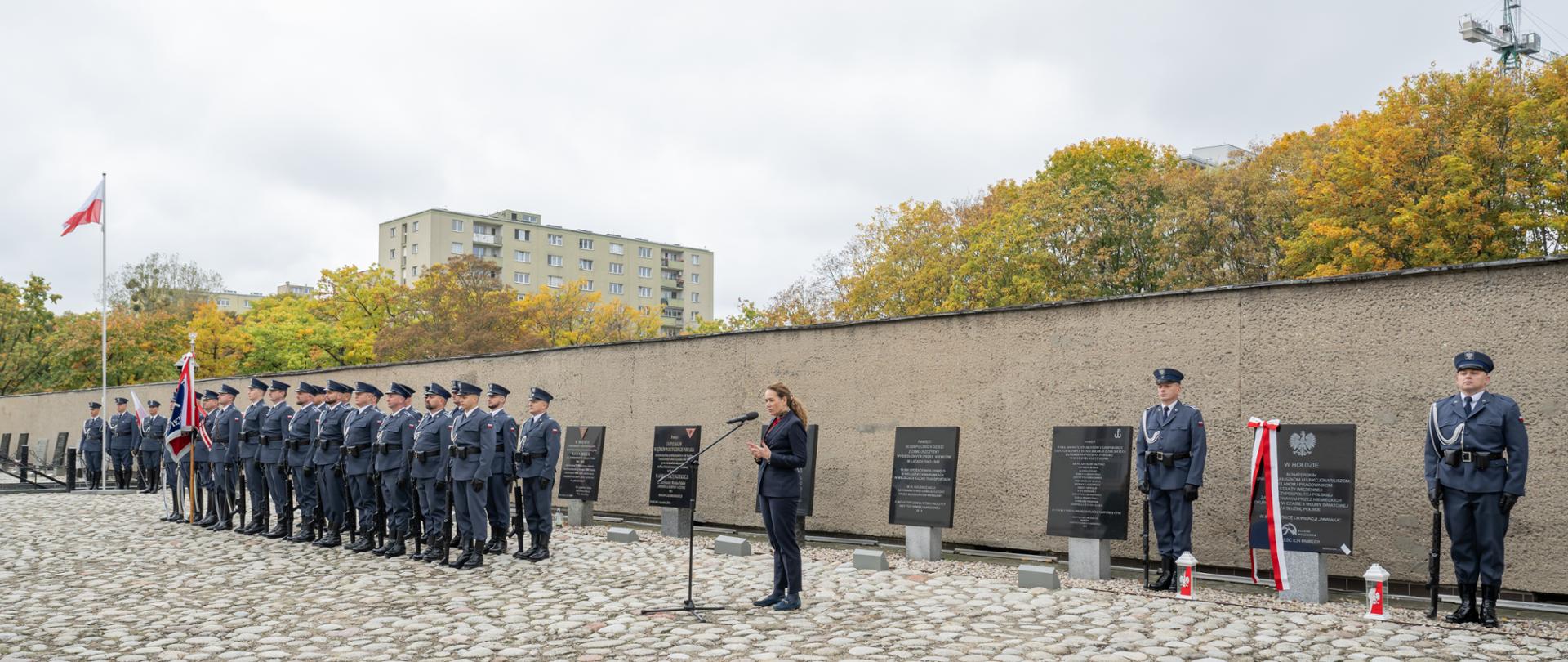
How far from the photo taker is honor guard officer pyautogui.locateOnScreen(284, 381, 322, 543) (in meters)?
13.1

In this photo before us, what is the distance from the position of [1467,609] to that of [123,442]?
23558 mm

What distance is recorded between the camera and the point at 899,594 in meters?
8.61

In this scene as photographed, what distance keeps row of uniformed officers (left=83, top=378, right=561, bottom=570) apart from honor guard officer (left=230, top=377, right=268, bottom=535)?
0.06ft

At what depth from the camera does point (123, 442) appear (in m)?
22.8

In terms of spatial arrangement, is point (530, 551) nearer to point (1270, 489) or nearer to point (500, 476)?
point (500, 476)

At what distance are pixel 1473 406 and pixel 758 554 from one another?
644 centimetres

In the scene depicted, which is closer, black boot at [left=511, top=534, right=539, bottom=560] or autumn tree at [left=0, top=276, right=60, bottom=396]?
black boot at [left=511, top=534, right=539, bottom=560]

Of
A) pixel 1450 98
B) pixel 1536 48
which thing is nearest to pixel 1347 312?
pixel 1450 98

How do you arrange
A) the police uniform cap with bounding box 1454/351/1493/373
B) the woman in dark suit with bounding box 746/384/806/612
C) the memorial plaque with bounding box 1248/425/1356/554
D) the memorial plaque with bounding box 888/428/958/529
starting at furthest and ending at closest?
the memorial plaque with bounding box 888/428/958/529 < the memorial plaque with bounding box 1248/425/1356/554 < the woman in dark suit with bounding box 746/384/806/612 < the police uniform cap with bounding box 1454/351/1493/373

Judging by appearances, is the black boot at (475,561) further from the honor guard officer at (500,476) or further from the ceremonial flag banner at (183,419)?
the ceremonial flag banner at (183,419)

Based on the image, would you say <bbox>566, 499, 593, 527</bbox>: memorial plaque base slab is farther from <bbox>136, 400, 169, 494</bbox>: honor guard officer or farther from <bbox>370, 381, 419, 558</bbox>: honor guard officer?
<bbox>136, 400, 169, 494</bbox>: honor guard officer

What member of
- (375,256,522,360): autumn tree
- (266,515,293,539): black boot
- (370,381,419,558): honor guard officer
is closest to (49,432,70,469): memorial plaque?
(375,256,522,360): autumn tree

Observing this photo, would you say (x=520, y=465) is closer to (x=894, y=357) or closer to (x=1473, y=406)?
(x=894, y=357)

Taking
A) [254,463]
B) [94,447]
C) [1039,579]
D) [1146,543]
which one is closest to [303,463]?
[254,463]
